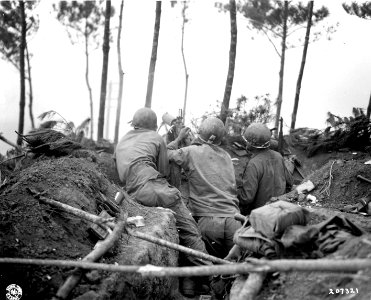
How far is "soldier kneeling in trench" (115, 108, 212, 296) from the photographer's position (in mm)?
5891

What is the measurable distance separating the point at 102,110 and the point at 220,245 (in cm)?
1038

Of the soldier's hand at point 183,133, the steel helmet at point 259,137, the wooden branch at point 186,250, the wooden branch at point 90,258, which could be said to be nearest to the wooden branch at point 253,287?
the wooden branch at point 186,250

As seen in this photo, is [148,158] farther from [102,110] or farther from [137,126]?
[102,110]

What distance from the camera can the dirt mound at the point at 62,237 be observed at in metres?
3.53

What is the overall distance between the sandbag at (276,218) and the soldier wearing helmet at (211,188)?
2.39 m

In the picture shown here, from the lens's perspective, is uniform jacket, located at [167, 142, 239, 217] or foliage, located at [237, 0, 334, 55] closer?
uniform jacket, located at [167, 142, 239, 217]

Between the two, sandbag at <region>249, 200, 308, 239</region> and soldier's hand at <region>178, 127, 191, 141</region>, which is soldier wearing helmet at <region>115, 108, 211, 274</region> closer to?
soldier's hand at <region>178, 127, 191, 141</region>

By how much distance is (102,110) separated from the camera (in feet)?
51.1

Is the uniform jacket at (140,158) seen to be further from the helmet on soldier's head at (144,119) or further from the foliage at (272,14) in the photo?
the foliage at (272,14)

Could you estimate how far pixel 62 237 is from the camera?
4.05 meters

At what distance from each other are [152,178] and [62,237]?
2.07 m

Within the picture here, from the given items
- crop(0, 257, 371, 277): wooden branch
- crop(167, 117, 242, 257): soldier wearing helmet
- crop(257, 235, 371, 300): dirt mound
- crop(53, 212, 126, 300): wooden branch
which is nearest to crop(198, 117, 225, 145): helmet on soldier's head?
crop(167, 117, 242, 257): soldier wearing helmet

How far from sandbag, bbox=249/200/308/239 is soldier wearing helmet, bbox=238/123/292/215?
3.42m

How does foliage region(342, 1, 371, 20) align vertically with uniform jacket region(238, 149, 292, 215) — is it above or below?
above
